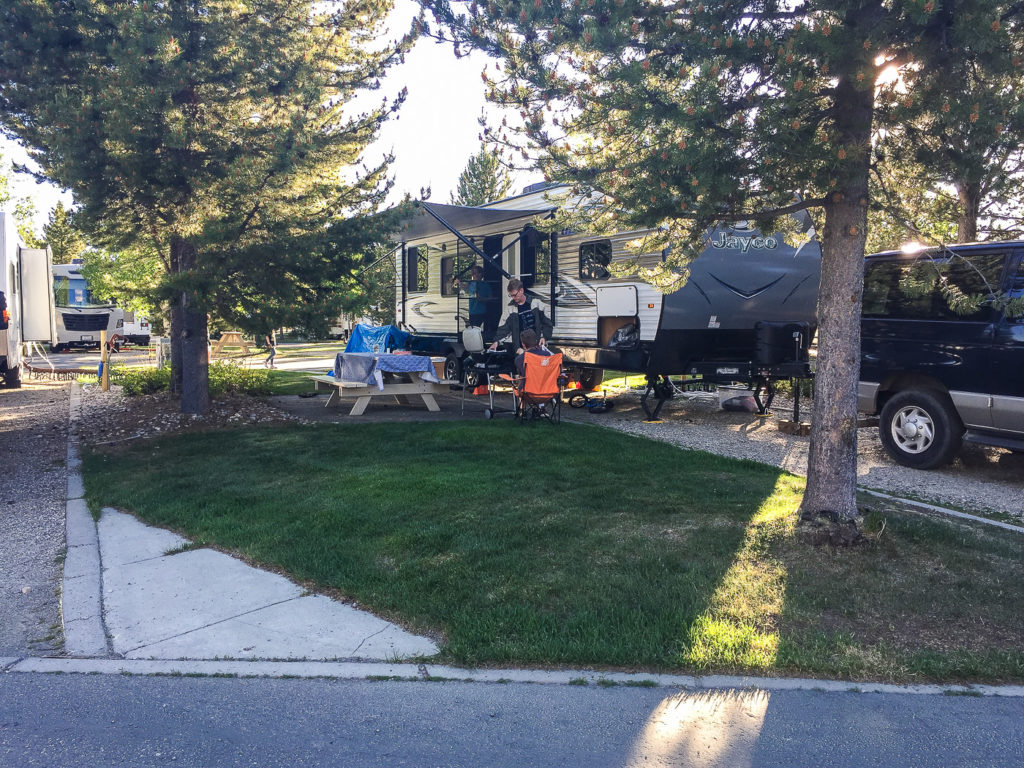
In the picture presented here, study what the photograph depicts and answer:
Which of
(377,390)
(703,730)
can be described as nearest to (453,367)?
(377,390)

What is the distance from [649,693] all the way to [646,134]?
338 cm

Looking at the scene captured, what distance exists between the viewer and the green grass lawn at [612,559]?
151 inches

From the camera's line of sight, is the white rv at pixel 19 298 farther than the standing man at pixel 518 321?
Yes

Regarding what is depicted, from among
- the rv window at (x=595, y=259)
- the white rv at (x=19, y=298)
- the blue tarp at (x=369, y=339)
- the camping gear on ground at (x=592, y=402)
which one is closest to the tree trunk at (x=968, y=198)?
the rv window at (x=595, y=259)

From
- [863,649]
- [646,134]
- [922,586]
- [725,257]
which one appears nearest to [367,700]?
[863,649]

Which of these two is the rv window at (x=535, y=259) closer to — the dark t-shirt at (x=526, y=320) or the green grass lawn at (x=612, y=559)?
the dark t-shirt at (x=526, y=320)

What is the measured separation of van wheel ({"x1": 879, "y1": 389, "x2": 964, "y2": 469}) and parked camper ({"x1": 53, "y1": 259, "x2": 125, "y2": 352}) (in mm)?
30018

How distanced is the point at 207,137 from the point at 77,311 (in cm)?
2597

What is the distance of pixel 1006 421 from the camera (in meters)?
7.00

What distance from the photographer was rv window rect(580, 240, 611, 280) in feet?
37.9

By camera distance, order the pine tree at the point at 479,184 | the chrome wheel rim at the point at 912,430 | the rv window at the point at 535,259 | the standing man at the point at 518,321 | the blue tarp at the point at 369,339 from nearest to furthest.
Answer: the chrome wheel rim at the point at 912,430, the standing man at the point at 518,321, the rv window at the point at 535,259, the blue tarp at the point at 369,339, the pine tree at the point at 479,184

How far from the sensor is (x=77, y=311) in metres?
31.5

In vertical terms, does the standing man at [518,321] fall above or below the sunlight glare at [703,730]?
above

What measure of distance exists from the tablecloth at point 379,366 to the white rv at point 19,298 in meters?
6.33
